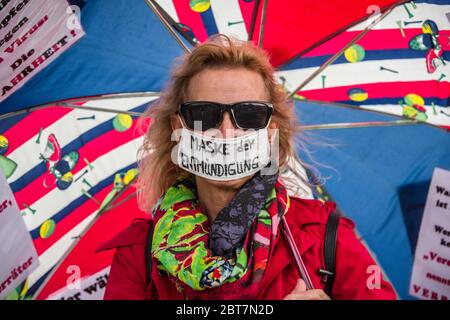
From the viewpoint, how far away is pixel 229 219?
8.80 ft

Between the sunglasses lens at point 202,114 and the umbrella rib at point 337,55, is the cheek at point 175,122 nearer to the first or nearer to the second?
the sunglasses lens at point 202,114

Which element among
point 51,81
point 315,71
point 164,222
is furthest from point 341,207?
point 51,81

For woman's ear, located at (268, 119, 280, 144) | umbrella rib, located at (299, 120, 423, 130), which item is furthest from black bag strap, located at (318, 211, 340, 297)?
umbrella rib, located at (299, 120, 423, 130)

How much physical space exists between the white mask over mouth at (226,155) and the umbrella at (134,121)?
0.93 meters

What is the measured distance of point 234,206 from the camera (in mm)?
2711

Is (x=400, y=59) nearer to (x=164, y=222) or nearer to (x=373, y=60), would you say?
(x=373, y=60)

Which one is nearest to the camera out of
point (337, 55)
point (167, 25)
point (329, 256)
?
point (329, 256)

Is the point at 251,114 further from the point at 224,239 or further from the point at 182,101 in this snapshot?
the point at 224,239

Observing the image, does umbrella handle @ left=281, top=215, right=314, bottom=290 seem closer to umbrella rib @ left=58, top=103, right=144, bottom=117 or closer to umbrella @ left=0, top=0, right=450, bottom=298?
umbrella @ left=0, top=0, right=450, bottom=298

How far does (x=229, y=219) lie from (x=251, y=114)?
19.8 inches

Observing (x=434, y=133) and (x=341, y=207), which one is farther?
(x=341, y=207)

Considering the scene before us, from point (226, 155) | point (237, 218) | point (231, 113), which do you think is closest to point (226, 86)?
point (231, 113)
